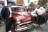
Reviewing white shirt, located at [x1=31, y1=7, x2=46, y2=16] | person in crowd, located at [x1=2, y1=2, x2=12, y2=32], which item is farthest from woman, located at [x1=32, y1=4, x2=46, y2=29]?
person in crowd, located at [x1=2, y1=2, x2=12, y2=32]

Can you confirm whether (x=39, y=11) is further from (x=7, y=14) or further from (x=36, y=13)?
(x=7, y=14)

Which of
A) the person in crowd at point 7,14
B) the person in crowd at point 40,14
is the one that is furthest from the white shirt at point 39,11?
the person in crowd at point 7,14

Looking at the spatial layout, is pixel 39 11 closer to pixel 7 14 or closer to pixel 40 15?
pixel 40 15

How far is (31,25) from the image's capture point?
3.51 feet

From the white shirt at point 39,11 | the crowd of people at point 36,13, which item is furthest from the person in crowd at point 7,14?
the white shirt at point 39,11

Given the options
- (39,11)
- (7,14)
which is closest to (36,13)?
(39,11)

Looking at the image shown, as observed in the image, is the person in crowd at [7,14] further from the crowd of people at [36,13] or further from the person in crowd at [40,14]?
the person in crowd at [40,14]

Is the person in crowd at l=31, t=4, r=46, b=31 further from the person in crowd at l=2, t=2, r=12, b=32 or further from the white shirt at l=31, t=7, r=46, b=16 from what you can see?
the person in crowd at l=2, t=2, r=12, b=32

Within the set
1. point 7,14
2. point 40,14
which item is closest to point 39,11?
point 40,14

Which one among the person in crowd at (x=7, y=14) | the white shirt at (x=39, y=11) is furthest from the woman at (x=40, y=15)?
the person in crowd at (x=7, y=14)

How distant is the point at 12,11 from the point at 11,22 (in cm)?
11

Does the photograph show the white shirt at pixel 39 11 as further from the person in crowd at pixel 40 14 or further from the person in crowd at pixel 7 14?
the person in crowd at pixel 7 14

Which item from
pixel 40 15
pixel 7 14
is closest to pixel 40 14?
pixel 40 15

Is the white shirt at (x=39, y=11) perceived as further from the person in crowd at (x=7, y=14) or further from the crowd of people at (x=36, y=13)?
the person in crowd at (x=7, y=14)
